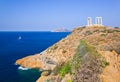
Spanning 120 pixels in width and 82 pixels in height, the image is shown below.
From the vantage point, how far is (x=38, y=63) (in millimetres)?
90875

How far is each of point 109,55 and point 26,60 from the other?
248ft

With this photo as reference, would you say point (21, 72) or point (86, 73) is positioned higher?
point (86, 73)

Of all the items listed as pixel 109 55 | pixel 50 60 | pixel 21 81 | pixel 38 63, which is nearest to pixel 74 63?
pixel 109 55

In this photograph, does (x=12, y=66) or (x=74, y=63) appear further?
(x=12, y=66)

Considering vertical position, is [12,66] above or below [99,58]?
below

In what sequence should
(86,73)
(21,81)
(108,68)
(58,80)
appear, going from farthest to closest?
1. (21,81)
2. (58,80)
3. (108,68)
4. (86,73)

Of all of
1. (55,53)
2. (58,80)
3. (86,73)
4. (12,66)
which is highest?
(86,73)

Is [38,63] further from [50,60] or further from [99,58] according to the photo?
[99,58]

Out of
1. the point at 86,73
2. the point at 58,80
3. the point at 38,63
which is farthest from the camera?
the point at 38,63

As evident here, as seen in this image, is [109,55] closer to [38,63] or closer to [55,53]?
[55,53]

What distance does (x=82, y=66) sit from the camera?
22562 millimetres

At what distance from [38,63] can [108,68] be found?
69.1 meters

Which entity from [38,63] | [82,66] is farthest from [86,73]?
[38,63]

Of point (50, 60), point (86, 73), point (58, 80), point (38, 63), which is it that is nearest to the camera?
point (86, 73)
